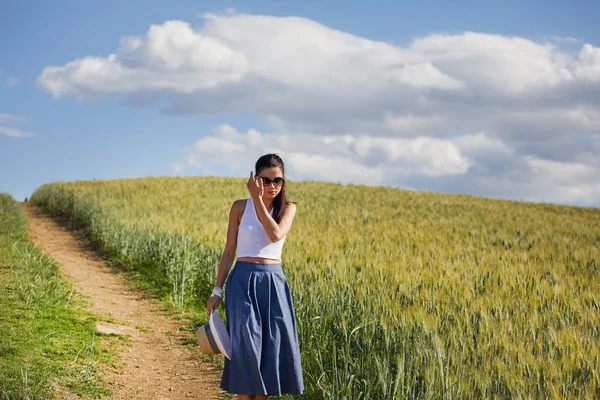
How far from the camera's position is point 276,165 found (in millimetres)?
4359

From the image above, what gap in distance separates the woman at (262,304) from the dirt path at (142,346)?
2442 millimetres

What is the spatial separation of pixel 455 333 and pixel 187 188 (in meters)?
27.1

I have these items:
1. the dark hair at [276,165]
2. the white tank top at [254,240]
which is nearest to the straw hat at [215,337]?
the white tank top at [254,240]

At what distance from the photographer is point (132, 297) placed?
37.4 feet

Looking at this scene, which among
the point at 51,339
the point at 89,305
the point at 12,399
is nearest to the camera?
the point at 12,399

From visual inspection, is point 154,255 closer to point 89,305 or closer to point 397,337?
point 89,305

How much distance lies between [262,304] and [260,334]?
22cm

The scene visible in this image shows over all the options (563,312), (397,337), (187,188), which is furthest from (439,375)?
(187,188)

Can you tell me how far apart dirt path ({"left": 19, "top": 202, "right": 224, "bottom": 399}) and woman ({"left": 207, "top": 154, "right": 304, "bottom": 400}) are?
2.44m

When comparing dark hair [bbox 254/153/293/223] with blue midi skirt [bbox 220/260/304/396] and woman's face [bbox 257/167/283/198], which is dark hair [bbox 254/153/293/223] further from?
blue midi skirt [bbox 220/260/304/396]

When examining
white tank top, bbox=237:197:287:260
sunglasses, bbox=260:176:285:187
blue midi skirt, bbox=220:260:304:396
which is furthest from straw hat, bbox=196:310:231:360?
sunglasses, bbox=260:176:285:187

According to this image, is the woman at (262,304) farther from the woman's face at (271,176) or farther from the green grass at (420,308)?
the green grass at (420,308)

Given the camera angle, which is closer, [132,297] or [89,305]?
[89,305]

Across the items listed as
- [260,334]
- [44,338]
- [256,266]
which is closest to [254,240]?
[256,266]
